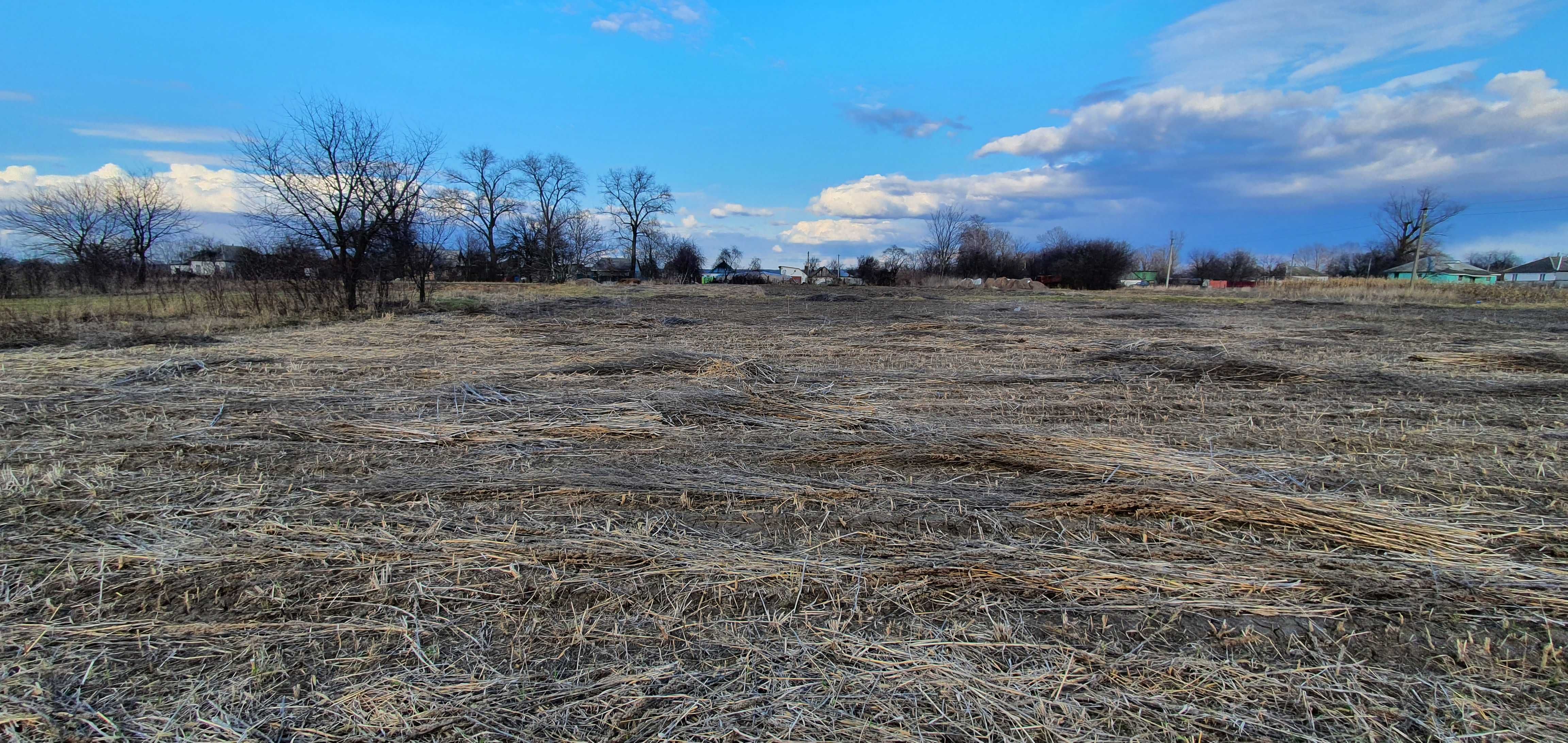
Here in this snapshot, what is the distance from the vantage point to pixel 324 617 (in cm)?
226

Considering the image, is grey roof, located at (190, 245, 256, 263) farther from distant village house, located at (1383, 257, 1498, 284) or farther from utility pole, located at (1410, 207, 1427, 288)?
distant village house, located at (1383, 257, 1498, 284)

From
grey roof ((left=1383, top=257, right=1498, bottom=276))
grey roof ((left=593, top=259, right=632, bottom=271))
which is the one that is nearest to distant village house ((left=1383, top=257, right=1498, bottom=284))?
grey roof ((left=1383, top=257, right=1498, bottom=276))

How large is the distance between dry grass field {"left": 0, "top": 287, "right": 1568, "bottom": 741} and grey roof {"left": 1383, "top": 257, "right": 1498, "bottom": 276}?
76.2 metres

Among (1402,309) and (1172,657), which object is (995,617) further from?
(1402,309)

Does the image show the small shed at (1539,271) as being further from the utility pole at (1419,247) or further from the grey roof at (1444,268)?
the utility pole at (1419,247)

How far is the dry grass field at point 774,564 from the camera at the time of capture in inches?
72.7

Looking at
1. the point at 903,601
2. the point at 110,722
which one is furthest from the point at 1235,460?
the point at 110,722

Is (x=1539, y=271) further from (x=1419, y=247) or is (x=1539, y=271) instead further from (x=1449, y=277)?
(x=1419, y=247)

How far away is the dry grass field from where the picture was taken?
185 cm

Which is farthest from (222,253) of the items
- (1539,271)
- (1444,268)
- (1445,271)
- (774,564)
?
(1539,271)

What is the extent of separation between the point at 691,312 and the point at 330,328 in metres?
9.41

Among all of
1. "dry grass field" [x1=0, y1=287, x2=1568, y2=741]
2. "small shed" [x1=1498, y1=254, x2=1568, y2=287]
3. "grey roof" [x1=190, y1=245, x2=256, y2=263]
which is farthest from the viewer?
"small shed" [x1=1498, y1=254, x2=1568, y2=287]

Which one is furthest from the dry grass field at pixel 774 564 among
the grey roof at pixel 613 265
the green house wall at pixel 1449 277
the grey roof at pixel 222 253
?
the green house wall at pixel 1449 277

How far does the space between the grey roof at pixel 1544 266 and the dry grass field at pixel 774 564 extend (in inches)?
3889
